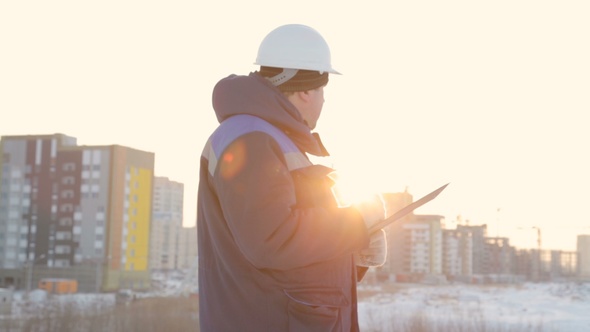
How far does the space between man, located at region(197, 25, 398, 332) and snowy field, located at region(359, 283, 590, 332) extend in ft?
31.7

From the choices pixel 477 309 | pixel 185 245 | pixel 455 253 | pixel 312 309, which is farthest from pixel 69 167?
pixel 312 309

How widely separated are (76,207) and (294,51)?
73.8 metres

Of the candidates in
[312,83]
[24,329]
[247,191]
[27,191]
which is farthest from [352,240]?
[27,191]

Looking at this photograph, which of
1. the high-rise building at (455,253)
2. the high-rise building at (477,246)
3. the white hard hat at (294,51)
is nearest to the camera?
Result: the white hard hat at (294,51)

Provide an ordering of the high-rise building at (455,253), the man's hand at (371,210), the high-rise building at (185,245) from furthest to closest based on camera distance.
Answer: the high-rise building at (185,245)
the high-rise building at (455,253)
the man's hand at (371,210)

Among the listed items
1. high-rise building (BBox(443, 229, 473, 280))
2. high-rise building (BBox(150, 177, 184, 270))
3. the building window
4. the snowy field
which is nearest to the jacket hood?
the snowy field

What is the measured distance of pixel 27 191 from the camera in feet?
249

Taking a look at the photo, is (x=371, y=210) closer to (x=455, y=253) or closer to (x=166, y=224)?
(x=455, y=253)

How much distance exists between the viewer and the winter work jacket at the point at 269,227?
202 cm

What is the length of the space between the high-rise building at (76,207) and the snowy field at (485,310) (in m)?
40.6

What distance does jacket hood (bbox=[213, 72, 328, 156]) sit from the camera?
2162mm

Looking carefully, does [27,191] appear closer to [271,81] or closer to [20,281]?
[20,281]

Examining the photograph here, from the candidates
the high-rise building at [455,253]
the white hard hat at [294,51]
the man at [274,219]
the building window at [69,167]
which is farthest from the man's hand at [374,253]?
the building window at [69,167]

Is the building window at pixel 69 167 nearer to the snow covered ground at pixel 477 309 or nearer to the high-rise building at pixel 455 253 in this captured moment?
the high-rise building at pixel 455 253
